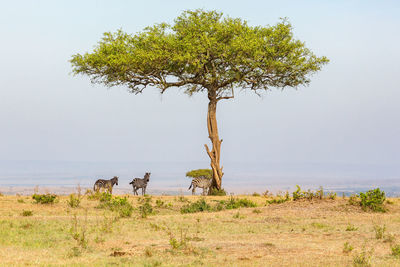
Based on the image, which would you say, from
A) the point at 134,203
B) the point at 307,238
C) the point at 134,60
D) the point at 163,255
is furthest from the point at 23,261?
the point at 134,60

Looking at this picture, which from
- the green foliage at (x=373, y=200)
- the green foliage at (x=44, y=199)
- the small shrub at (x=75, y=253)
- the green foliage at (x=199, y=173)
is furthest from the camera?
the green foliage at (x=199, y=173)

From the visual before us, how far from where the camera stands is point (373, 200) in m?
20.5

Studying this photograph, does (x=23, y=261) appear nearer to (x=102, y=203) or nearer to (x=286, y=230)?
(x=286, y=230)

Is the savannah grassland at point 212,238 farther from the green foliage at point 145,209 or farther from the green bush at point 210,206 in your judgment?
the green bush at point 210,206

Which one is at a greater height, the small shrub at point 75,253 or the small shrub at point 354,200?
the small shrub at point 354,200

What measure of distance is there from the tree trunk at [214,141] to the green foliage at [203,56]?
3.58 ft

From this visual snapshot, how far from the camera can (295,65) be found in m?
33.3

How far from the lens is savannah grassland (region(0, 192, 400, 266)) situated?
1064 cm

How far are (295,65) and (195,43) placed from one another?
7.06 m

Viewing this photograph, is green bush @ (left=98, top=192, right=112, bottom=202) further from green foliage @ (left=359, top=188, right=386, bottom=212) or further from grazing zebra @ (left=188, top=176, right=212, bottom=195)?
green foliage @ (left=359, top=188, right=386, bottom=212)

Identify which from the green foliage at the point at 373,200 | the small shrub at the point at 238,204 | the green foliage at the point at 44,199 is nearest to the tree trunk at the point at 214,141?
the small shrub at the point at 238,204

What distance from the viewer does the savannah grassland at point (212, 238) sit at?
34.9ft

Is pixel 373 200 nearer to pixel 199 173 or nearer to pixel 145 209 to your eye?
pixel 145 209

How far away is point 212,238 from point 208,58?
786 inches
